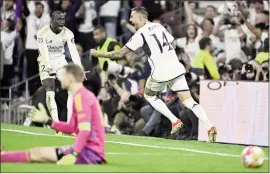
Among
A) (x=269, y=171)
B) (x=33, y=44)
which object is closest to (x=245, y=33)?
→ (x=33, y=44)

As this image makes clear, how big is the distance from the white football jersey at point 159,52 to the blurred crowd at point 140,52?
10.6 feet

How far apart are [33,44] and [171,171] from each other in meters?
11.5

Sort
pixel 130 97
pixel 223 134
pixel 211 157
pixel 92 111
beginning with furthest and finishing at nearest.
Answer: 1. pixel 130 97
2. pixel 223 134
3. pixel 211 157
4. pixel 92 111

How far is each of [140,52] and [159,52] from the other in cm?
668

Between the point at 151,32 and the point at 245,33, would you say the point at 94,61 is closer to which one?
the point at 245,33

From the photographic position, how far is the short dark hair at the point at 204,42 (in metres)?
21.5

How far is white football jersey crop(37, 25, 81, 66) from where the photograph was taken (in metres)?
18.1

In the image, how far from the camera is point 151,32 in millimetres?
17109

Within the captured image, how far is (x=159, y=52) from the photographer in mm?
17219

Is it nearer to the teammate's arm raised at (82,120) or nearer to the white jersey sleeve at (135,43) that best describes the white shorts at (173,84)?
the white jersey sleeve at (135,43)

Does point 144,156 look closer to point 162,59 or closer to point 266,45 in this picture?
point 162,59

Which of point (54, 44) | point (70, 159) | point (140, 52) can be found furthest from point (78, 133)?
point (140, 52)

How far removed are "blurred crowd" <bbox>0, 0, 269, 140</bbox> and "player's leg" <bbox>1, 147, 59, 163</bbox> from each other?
8.04 m

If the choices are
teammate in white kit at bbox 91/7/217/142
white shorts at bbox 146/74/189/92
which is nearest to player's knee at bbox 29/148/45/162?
teammate in white kit at bbox 91/7/217/142
